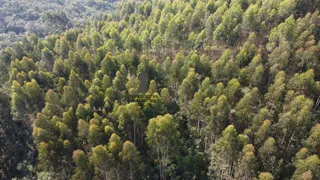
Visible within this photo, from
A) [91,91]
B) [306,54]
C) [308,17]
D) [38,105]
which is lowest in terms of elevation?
[38,105]

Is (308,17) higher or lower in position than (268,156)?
higher

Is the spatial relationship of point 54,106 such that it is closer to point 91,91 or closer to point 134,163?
point 91,91

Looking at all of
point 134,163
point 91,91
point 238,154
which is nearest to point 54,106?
point 91,91

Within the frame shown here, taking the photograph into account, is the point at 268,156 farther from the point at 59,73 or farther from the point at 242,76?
the point at 59,73

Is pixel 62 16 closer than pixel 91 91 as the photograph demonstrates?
No

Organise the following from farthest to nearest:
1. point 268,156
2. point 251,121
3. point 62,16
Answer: point 62,16
point 251,121
point 268,156

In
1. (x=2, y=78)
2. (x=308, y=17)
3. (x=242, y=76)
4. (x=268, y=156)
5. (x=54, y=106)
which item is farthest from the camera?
(x=2, y=78)
